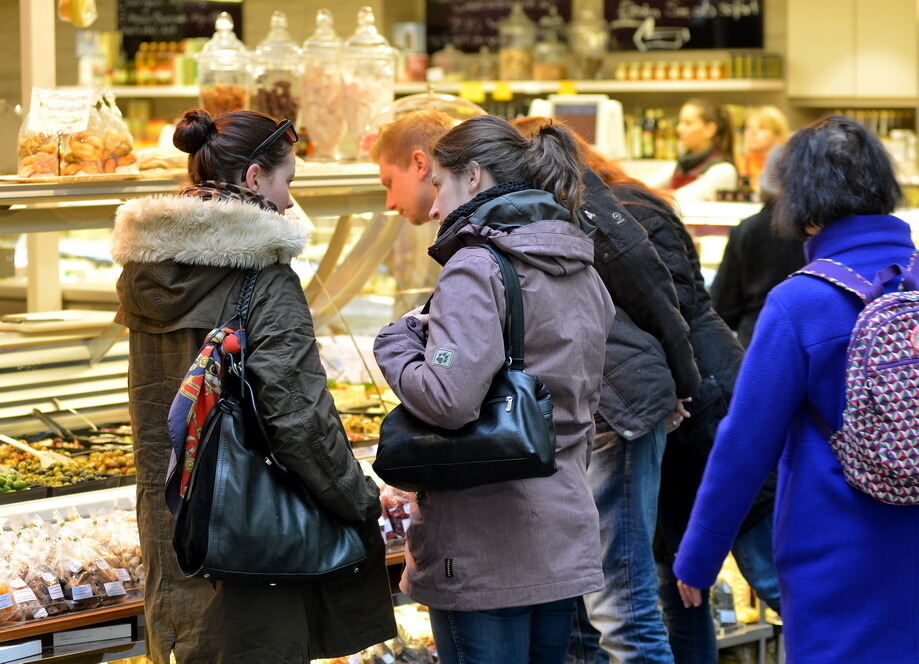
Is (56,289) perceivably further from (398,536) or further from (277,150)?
(277,150)

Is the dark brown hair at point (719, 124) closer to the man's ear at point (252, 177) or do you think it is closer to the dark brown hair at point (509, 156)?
the dark brown hair at point (509, 156)

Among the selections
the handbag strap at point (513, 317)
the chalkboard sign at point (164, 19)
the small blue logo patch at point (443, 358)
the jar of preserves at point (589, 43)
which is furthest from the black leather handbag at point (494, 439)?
the chalkboard sign at point (164, 19)

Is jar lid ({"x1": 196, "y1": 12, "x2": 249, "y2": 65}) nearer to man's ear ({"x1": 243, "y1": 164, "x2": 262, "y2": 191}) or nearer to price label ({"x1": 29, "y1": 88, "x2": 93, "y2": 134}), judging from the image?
price label ({"x1": 29, "y1": 88, "x2": 93, "y2": 134})

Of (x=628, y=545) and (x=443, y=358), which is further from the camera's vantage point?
(x=628, y=545)

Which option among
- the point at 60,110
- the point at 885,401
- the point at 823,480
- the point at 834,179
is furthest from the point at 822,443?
the point at 60,110

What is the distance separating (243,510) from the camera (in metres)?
2.18

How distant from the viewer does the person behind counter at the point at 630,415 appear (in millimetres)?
2936

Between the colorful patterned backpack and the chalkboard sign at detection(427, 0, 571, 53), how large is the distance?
8.01 metres

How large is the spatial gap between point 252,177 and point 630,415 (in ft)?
3.56

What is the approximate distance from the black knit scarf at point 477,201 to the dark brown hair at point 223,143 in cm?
40

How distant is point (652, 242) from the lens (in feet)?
10.4

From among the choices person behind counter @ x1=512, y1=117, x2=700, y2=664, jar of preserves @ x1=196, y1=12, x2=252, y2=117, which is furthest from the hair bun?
jar of preserves @ x1=196, y1=12, x2=252, y2=117

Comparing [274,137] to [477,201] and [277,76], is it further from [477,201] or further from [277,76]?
[277,76]

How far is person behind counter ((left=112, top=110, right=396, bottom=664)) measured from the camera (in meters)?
2.25
